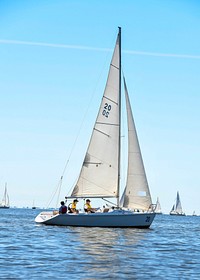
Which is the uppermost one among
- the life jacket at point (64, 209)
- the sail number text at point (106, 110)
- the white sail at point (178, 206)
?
the sail number text at point (106, 110)

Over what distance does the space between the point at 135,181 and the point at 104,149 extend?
3.48 m

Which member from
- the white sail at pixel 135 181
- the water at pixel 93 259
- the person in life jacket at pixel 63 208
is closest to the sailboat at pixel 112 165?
the white sail at pixel 135 181

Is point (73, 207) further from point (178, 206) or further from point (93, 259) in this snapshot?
point (178, 206)

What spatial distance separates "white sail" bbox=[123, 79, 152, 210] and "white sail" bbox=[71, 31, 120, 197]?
1084 millimetres

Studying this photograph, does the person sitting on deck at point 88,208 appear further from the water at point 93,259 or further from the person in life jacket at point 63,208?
the water at point 93,259

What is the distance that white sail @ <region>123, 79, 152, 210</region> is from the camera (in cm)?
4066

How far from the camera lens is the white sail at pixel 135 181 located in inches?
1601

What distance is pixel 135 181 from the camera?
4094 cm

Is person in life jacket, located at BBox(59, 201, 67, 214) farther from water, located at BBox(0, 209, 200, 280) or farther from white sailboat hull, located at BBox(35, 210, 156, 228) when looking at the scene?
water, located at BBox(0, 209, 200, 280)

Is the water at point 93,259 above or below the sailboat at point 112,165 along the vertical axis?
below

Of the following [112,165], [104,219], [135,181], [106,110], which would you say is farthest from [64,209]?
[106,110]

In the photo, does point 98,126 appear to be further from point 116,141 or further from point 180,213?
point 180,213

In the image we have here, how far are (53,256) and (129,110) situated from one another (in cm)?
2203

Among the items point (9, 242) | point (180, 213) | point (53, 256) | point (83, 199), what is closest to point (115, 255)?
point (53, 256)
